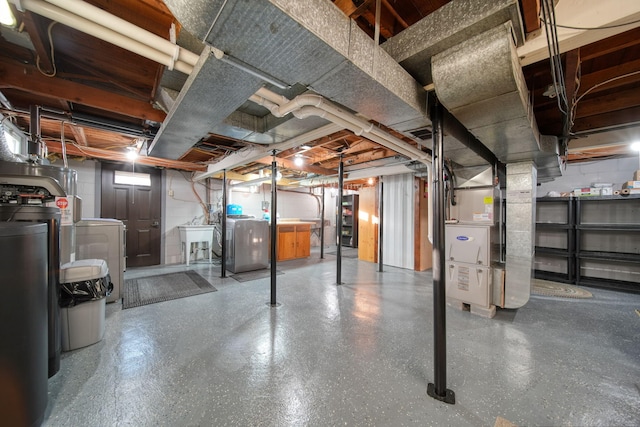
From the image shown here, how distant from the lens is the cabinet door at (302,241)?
21.3 feet

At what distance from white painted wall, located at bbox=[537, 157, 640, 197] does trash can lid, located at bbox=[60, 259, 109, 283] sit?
7.56m

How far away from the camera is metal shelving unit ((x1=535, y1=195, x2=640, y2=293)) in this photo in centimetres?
396

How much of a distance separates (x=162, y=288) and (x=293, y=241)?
3.26 m

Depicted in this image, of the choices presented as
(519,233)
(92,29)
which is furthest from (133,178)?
(519,233)

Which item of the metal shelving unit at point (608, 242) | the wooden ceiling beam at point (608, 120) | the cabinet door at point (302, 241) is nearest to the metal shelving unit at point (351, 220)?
the cabinet door at point (302, 241)

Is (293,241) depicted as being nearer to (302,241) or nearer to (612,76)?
(302,241)

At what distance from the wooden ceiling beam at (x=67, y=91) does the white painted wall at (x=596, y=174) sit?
23.3ft

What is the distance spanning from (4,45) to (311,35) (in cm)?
242

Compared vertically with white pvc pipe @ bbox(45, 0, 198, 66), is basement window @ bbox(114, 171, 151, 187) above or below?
below

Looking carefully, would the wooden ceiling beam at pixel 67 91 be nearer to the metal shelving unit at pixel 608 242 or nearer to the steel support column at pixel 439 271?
the steel support column at pixel 439 271

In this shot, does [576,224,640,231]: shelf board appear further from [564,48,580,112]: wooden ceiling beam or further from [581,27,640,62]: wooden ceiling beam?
[581,27,640,62]: wooden ceiling beam

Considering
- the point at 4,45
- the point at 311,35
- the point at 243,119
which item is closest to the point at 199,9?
the point at 311,35

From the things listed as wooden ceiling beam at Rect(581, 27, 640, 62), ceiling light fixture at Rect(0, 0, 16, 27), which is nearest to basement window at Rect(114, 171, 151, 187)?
ceiling light fixture at Rect(0, 0, 16, 27)

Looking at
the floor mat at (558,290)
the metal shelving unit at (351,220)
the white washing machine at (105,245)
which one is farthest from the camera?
the metal shelving unit at (351,220)
